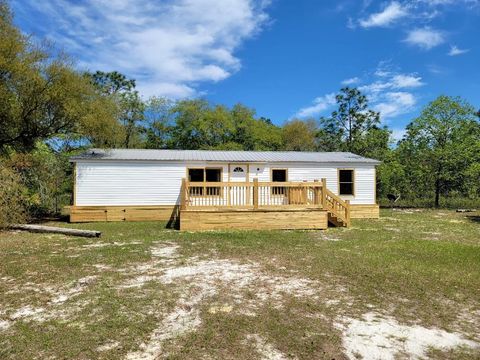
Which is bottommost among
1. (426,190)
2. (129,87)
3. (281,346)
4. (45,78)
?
(281,346)

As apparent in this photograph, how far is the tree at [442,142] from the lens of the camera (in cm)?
2089

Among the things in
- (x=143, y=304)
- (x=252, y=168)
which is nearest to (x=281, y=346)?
(x=143, y=304)

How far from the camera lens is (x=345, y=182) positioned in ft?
53.7

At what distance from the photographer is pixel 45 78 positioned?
12.9 metres

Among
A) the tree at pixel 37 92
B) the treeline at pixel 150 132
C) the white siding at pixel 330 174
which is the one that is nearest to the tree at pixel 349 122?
the treeline at pixel 150 132

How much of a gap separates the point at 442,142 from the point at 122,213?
20.7m

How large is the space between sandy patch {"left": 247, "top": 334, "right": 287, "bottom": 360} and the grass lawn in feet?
0.07

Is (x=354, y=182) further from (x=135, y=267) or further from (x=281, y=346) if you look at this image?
(x=281, y=346)

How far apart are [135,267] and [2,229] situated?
23.5ft

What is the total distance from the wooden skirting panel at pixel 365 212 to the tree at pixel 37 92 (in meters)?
12.1

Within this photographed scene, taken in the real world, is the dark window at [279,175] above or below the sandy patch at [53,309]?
above

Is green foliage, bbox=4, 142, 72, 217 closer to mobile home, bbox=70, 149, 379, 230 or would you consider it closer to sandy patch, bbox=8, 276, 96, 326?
mobile home, bbox=70, 149, 379, 230

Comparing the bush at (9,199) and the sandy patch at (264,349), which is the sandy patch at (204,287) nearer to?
the sandy patch at (264,349)

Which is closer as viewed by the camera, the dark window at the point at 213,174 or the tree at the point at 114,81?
the dark window at the point at 213,174
